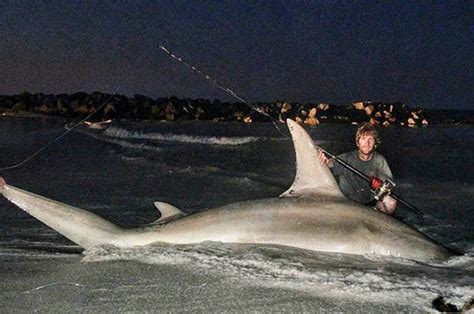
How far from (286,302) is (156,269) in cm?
126

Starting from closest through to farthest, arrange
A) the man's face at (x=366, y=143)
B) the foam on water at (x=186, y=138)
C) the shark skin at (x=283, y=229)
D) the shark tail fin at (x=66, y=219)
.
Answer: the shark tail fin at (x=66, y=219) → the shark skin at (x=283, y=229) → the man's face at (x=366, y=143) → the foam on water at (x=186, y=138)

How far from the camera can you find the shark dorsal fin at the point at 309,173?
5.25 m

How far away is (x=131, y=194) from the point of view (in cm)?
967

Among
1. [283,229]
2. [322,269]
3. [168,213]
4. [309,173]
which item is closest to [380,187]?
[309,173]

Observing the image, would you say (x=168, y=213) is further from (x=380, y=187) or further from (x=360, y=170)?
(x=360, y=170)

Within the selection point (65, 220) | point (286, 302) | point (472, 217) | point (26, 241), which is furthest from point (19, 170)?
point (286, 302)

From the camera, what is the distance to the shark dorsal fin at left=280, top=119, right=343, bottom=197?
525 centimetres

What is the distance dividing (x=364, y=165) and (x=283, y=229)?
2.04 metres

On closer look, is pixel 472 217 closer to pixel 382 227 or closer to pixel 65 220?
pixel 382 227

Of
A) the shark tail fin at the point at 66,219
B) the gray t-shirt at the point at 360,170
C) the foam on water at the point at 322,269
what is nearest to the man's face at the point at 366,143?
the gray t-shirt at the point at 360,170

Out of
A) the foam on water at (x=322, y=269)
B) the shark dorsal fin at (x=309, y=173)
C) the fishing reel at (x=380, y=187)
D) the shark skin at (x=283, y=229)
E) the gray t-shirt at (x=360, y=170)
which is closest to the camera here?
the foam on water at (x=322, y=269)

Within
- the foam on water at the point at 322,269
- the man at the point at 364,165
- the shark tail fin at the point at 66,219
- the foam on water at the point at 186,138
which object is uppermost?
the foam on water at the point at 186,138

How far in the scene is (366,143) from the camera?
6.48 m

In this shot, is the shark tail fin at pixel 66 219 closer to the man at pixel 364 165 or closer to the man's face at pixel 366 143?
the man at pixel 364 165
